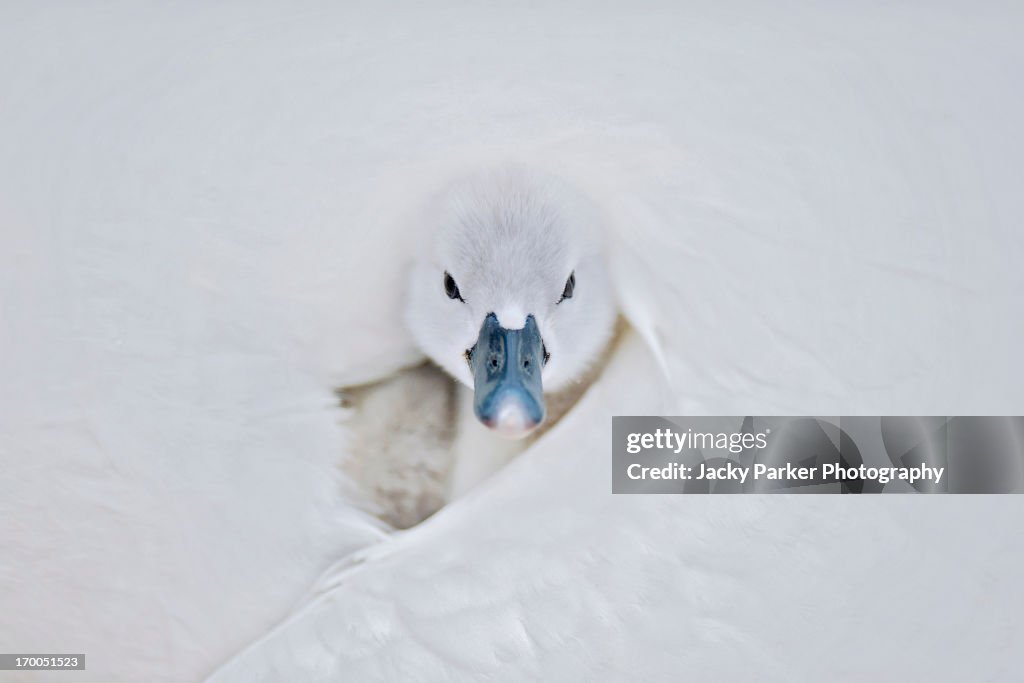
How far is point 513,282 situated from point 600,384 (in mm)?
290

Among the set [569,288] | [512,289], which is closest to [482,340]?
[512,289]

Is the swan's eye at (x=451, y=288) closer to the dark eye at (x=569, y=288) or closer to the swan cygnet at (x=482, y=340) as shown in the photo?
the swan cygnet at (x=482, y=340)

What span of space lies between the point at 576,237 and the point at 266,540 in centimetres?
82

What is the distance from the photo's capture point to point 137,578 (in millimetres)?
2000

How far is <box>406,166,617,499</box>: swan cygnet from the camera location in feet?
6.21

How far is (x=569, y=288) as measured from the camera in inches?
82.1

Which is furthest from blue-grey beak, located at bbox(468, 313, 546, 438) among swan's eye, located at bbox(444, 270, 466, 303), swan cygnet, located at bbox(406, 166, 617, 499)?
swan's eye, located at bbox(444, 270, 466, 303)

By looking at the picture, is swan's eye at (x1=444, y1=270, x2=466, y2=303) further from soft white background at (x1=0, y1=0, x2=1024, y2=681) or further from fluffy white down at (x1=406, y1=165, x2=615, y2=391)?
soft white background at (x1=0, y1=0, x2=1024, y2=681)

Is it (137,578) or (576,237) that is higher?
(576,237)

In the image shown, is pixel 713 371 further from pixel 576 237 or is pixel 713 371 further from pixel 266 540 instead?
pixel 266 540

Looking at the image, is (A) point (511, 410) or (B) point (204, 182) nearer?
(A) point (511, 410)

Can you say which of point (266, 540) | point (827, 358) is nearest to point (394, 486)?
point (266, 540)

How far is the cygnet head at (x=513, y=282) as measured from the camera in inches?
75.5

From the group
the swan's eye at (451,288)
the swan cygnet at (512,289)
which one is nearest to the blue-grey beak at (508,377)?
the swan cygnet at (512,289)
